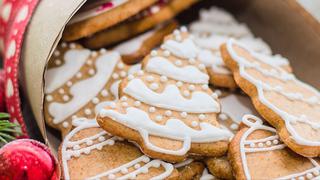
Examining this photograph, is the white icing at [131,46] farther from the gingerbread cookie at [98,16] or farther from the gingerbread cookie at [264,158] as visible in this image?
the gingerbread cookie at [264,158]

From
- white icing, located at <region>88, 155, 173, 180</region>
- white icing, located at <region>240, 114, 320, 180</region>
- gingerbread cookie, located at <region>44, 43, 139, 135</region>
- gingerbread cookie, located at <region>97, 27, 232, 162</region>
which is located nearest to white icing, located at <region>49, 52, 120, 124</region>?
gingerbread cookie, located at <region>44, 43, 139, 135</region>

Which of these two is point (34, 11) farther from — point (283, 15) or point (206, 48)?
point (283, 15)

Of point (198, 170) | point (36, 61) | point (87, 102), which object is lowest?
point (198, 170)

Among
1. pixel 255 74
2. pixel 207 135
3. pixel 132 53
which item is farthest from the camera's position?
pixel 132 53

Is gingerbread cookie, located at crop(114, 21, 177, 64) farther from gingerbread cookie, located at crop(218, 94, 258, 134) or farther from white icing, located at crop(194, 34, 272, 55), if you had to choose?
gingerbread cookie, located at crop(218, 94, 258, 134)

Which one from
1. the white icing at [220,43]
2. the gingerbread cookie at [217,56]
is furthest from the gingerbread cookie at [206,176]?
the white icing at [220,43]

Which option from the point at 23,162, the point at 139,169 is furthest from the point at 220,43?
the point at 23,162

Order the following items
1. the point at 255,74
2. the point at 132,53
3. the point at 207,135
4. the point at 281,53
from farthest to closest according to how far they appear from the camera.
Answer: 1. the point at 281,53
2. the point at 132,53
3. the point at 255,74
4. the point at 207,135

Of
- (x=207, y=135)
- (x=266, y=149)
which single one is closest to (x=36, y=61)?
(x=207, y=135)
